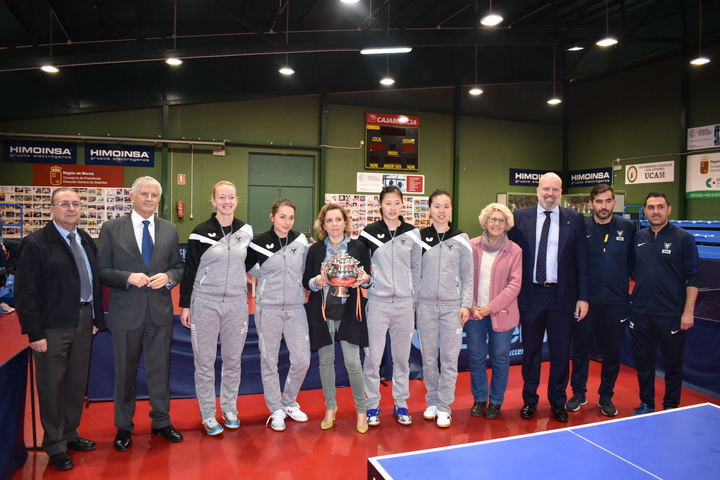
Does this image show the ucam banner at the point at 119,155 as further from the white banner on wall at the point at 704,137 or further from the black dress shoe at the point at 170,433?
the white banner on wall at the point at 704,137

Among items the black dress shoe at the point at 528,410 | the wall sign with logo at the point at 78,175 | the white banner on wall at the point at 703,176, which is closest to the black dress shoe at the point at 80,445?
the black dress shoe at the point at 528,410

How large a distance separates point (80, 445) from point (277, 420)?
4.28 feet

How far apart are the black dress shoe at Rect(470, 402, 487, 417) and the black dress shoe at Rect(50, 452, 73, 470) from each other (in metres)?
2.87

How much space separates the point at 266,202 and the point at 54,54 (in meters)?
5.25

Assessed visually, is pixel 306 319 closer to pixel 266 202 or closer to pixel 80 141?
pixel 266 202

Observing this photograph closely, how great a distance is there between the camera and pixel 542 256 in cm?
371

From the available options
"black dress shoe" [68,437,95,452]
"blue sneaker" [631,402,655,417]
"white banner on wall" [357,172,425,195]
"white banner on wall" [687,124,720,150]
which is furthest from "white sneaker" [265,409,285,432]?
"white banner on wall" [687,124,720,150]

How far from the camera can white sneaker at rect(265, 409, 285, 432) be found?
11.4ft

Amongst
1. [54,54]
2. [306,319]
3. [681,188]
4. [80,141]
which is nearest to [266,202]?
[80,141]

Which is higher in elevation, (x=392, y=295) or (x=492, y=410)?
(x=392, y=295)

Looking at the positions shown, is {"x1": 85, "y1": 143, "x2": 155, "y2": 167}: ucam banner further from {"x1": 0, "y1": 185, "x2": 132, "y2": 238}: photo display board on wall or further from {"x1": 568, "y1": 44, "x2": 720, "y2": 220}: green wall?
{"x1": 568, "y1": 44, "x2": 720, "y2": 220}: green wall

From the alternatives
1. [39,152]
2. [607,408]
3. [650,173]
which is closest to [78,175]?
[39,152]

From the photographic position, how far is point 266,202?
11.8 metres

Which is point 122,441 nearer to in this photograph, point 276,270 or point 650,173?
point 276,270
